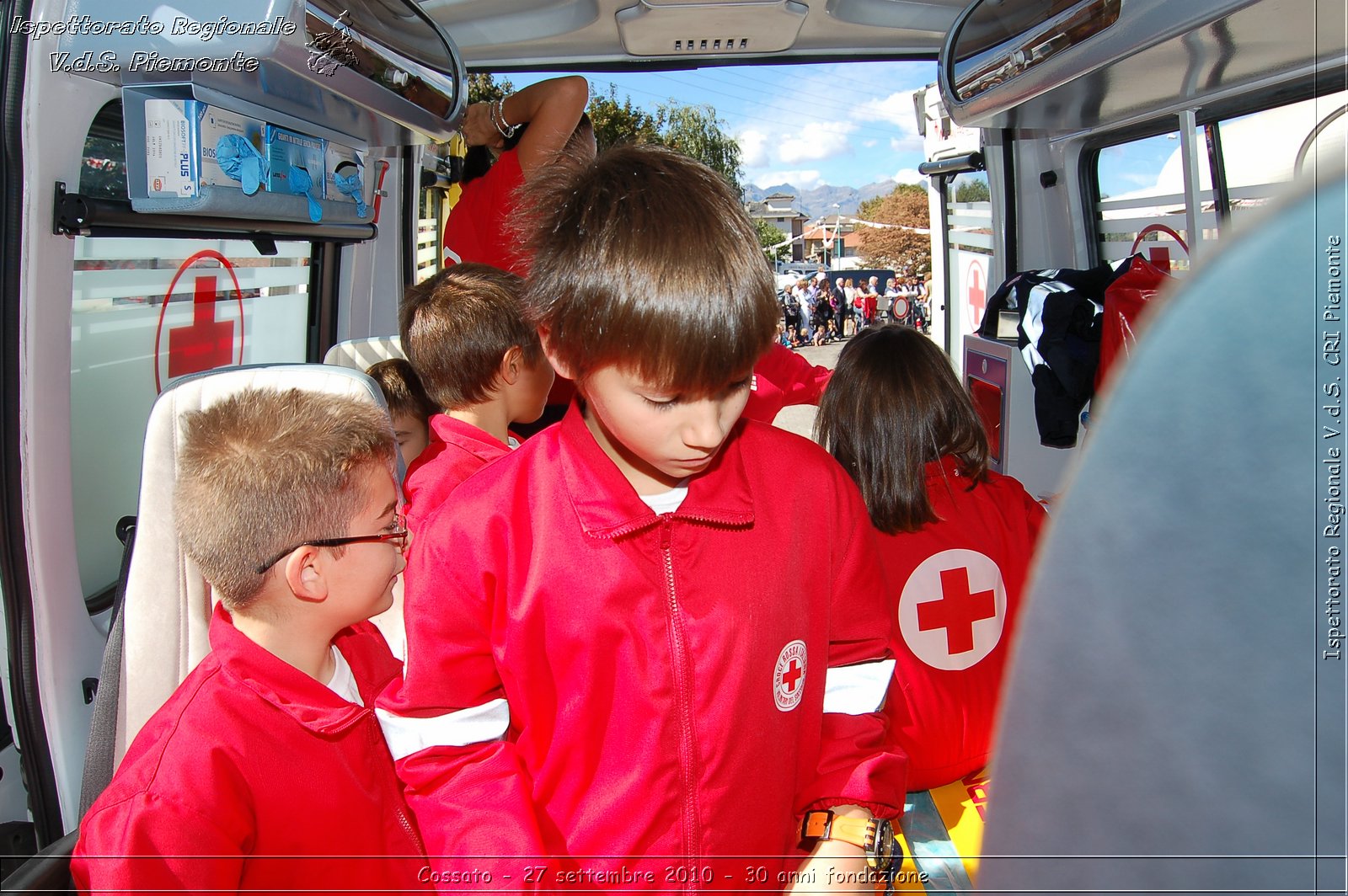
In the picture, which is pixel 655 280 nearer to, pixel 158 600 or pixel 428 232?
pixel 158 600

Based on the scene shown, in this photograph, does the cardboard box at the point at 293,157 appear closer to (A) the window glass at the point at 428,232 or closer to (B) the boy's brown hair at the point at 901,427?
(A) the window glass at the point at 428,232

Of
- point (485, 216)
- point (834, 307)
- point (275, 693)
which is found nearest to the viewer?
point (275, 693)

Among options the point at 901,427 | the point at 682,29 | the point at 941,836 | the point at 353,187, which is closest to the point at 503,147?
the point at 353,187

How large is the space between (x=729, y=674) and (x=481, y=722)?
1.02 ft

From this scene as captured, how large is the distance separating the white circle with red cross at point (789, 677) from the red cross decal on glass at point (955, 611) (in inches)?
31.8

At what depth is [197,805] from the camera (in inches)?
43.5

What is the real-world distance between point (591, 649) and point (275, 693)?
1.76 feet

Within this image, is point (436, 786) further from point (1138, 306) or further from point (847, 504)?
point (1138, 306)

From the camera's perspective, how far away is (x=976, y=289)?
13.9ft

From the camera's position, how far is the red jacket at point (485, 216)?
2.87 meters

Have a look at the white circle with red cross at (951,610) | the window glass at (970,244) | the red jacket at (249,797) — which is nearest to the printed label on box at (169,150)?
the red jacket at (249,797)

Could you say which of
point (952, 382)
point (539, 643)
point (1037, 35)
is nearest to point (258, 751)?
point (539, 643)

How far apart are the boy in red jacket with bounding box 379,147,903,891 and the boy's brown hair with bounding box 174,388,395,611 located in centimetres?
34

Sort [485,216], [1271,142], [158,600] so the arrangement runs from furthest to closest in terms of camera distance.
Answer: [485,216]
[1271,142]
[158,600]
